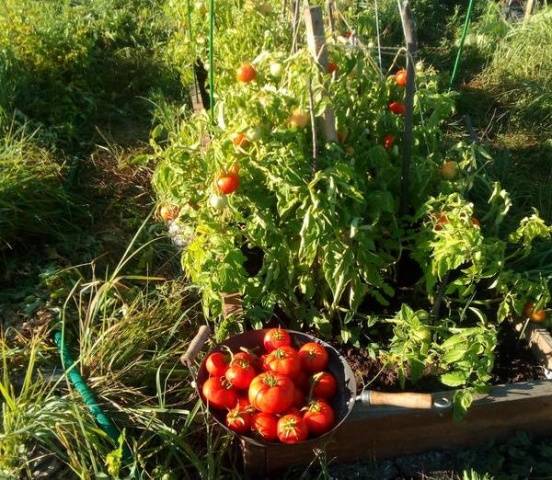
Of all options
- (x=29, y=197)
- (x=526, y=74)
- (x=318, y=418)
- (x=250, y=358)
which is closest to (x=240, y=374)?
(x=250, y=358)

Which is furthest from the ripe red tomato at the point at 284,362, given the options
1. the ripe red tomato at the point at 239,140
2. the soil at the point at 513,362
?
the soil at the point at 513,362

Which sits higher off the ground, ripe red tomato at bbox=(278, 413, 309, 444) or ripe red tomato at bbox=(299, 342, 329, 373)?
ripe red tomato at bbox=(299, 342, 329, 373)

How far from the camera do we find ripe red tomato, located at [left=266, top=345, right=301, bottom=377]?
1985 millimetres

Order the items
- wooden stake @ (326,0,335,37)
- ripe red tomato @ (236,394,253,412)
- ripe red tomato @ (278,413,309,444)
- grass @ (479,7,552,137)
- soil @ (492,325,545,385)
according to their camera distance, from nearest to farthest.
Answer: ripe red tomato @ (278,413,309,444), ripe red tomato @ (236,394,253,412), wooden stake @ (326,0,335,37), soil @ (492,325,545,385), grass @ (479,7,552,137)

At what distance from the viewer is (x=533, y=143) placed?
3945mm

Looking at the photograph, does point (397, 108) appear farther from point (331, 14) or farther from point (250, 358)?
point (250, 358)

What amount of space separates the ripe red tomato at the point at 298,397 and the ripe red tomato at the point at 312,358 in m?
0.10

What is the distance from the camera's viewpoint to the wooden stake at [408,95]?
206 cm

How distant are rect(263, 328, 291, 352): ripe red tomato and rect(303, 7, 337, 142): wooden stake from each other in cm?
72

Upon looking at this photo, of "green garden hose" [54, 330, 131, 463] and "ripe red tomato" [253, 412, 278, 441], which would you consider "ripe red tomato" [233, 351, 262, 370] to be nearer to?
"ripe red tomato" [253, 412, 278, 441]

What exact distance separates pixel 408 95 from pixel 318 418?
119 centimetres

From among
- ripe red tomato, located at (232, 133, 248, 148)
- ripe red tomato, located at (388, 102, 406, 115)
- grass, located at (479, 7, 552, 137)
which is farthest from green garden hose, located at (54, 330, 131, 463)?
grass, located at (479, 7, 552, 137)

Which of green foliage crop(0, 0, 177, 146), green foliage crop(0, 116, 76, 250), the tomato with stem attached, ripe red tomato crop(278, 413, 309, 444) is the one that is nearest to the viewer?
ripe red tomato crop(278, 413, 309, 444)

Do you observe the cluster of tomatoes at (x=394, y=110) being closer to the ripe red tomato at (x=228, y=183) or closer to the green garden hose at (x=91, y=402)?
the ripe red tomato at (x=228, y=183)
